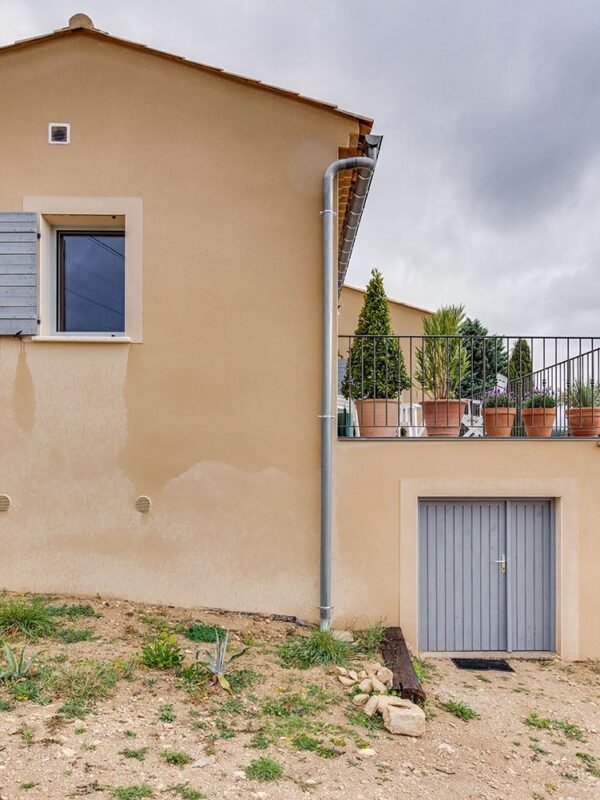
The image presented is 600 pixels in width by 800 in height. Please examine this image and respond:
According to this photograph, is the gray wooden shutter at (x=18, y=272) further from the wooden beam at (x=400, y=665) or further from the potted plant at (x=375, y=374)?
the wooden beam at (x=400, y=665)

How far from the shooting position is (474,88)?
12.4m

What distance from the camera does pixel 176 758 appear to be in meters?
3.15

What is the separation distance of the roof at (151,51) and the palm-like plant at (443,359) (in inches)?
108

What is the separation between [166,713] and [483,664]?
3.86 m

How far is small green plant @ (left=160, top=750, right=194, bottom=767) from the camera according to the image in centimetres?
312

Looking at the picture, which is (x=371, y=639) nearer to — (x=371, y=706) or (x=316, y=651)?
(x=316, y=651)

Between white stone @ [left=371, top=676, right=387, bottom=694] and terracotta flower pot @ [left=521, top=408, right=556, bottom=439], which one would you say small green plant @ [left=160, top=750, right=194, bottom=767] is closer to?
white stone @ [left=371, top=676, right=387, bottom=694]

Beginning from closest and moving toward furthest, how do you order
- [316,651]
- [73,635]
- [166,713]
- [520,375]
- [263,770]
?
[263,770] → [166,713] → [73,635] → [316,651] → [520,375]

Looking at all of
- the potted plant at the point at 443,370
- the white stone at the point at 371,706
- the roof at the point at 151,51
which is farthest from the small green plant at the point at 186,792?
the roof at the point at 151,51

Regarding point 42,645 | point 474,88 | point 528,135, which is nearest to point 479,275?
point 528,135

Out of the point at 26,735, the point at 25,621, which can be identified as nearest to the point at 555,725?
the point at 26,735

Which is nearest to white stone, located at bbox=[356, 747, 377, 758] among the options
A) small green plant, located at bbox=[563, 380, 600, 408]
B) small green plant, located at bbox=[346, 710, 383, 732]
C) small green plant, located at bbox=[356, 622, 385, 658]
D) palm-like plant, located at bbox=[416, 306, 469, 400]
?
small green plant, located at bbox=[346, 710, 383, 732]

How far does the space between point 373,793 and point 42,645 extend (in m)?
3.08

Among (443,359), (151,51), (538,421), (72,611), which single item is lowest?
(72,611)
